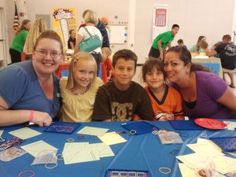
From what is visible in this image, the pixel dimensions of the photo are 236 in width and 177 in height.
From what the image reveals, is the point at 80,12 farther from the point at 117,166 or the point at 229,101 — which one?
the point at 117,166

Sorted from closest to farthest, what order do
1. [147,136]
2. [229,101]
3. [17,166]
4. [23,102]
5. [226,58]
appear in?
[17,166] < [147,136] < [23,102] < [229,101] < [226,58]

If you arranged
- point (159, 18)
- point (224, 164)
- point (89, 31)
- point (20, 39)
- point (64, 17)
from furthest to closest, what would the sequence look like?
point (159, 18), point (64, 17), point (20, 39), point (89, 31), point (224, 164)

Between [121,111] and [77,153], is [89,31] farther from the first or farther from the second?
[77,153]

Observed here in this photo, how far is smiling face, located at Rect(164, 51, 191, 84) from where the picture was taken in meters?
2.07

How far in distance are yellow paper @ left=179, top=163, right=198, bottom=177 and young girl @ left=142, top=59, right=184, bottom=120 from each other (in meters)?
0.90

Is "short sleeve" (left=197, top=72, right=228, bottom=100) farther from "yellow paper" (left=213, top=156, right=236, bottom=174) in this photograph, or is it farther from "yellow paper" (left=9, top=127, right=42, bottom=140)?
"yellow paper" (left=9, top=127, right=42, bottom=140)

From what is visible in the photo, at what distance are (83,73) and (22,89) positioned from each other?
0.50m

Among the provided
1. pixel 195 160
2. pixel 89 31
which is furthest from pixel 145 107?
pixel 89 31

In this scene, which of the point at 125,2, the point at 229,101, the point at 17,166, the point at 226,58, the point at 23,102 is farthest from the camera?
the point at 125,2

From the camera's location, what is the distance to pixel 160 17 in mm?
9039

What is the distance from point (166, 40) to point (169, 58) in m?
5.35

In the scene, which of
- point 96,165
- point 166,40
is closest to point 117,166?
point 96,165

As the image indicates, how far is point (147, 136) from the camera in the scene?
1596 millimetres

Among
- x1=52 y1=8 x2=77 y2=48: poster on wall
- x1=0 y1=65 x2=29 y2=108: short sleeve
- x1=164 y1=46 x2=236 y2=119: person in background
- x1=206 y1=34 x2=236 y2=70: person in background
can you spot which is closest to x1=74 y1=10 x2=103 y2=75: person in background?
x1=164 y1=46 x2=236 y2=119: person in background
